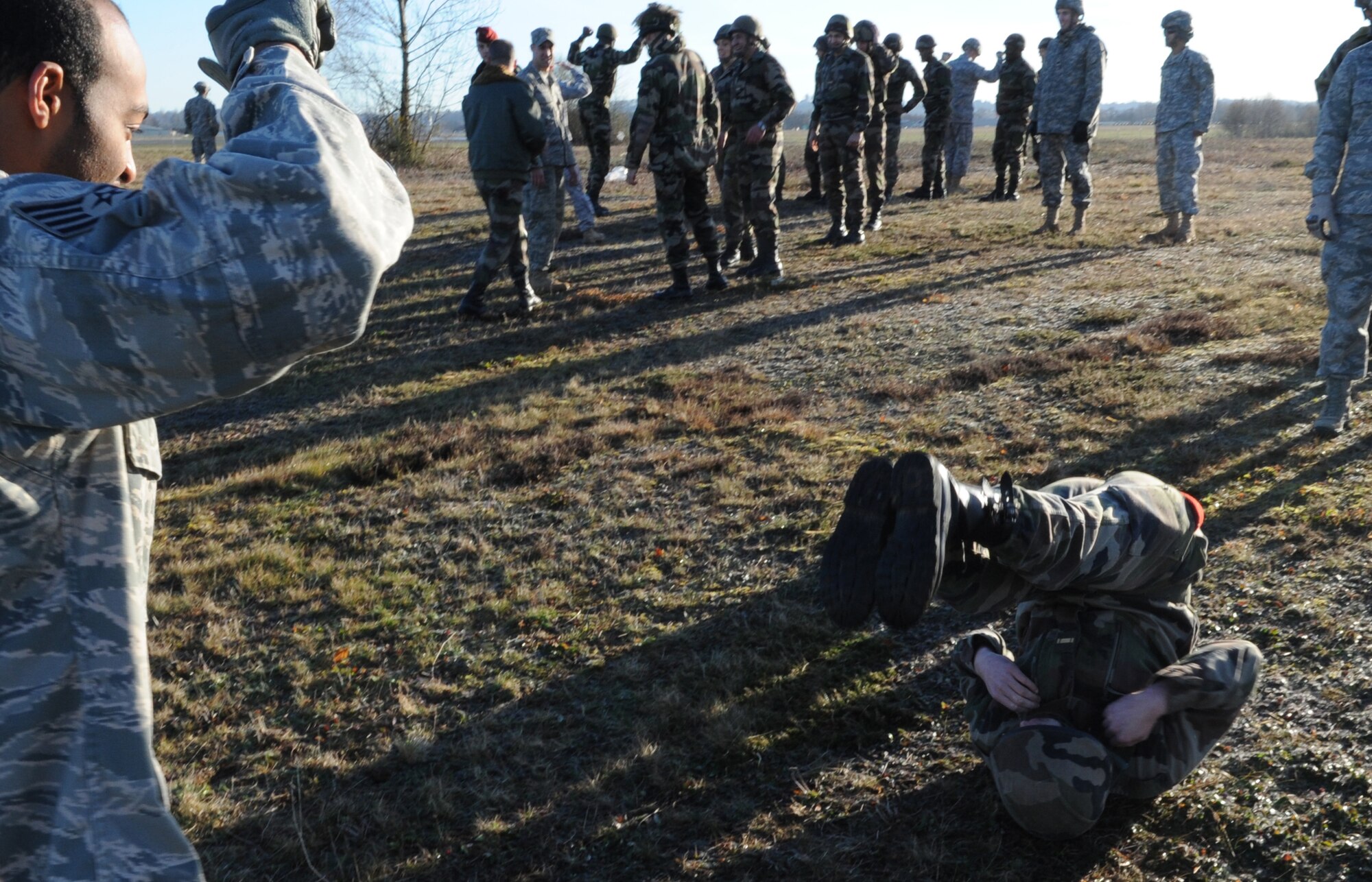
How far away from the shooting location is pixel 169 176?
1019mm

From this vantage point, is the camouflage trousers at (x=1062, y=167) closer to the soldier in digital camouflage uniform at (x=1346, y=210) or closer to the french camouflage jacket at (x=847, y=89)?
the french camouflage jacket at (x=847, y=89)

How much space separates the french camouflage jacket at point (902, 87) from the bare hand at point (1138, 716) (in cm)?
1202

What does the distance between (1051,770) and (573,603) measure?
1.97 metres

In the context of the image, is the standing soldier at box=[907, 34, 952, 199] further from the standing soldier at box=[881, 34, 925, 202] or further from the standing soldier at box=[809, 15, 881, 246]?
the standing soldier at box=[809, 15, 881, 246]

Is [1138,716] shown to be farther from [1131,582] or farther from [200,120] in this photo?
[200,120]

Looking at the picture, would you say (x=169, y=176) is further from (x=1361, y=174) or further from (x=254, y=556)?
(x=1361, y=174)

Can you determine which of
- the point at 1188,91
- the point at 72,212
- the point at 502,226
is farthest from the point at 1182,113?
the point at 72,212

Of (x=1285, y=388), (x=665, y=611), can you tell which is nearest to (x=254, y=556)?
(x=665, y=611)

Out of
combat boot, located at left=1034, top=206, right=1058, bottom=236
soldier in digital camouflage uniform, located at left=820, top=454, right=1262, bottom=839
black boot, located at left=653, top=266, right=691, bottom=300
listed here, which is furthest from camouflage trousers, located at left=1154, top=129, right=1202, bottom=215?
soldier in digital camouflage uniform, located at left=820, top=454, right=1262, bottom=839

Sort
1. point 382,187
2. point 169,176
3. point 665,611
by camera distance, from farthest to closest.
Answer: point 665,611, point 382,187, point 169,176

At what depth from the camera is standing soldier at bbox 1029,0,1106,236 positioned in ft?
33.8

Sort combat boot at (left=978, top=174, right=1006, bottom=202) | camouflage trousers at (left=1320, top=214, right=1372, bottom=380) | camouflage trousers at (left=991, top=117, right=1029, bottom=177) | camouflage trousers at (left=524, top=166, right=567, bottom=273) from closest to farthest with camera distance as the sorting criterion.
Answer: camouflage trousers at (left=1320, top=214, right=1372, bottom=380)
camouflage trousers at (left=524, top=166, right=567, bottom=273)
camouflage trousers at (left=991, top=117, right=1029, bottom=177)
combat boot at (left=978, top=174, right=1006, bottom=202)

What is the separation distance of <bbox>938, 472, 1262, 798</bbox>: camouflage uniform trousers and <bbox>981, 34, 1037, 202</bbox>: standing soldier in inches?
489

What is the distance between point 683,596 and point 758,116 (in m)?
6.08
